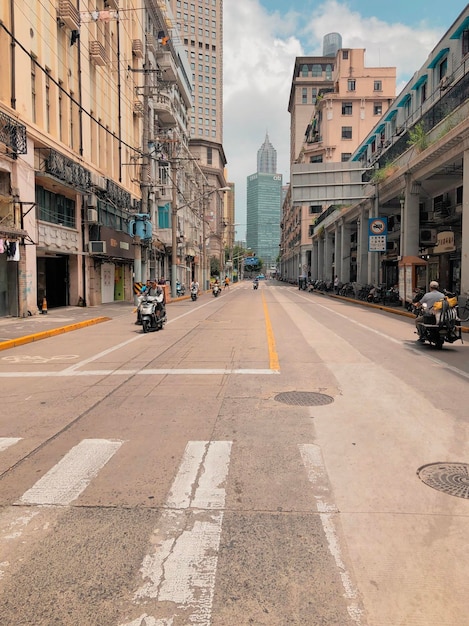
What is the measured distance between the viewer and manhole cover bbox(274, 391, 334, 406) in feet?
22.1

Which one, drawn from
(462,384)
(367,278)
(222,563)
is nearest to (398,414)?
(462,384)

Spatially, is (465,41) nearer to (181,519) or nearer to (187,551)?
(181,519)

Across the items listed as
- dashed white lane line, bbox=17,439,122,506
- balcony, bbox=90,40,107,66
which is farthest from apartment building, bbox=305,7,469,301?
dashed white lane line, bbox=17,439,122,506

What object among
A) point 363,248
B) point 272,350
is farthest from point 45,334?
point 363,248

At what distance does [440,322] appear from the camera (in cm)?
1132

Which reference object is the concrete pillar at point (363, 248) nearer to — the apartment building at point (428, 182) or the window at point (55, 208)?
the apartment building at point (428, 182)

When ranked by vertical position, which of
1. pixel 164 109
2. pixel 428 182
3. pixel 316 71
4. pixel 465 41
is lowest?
pixel 428 182

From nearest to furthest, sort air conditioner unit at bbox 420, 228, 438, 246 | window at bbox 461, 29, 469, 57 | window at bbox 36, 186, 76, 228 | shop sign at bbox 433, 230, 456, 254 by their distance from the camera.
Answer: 1. window at bbox 36, 186, 76, 228
2. shop sign at bbox 433, 230, 456, 254
3. window at bbox 461, 29, 469, 57
4. air conditioner unit at bbox 420, 228, 438, 246

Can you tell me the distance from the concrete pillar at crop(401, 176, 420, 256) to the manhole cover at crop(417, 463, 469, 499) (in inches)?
968

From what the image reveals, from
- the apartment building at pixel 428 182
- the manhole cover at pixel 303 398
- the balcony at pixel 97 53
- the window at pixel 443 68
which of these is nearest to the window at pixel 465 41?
the apartment building at pixel 428 182

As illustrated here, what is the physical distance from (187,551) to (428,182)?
27689 mm

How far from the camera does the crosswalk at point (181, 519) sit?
2.59 metres

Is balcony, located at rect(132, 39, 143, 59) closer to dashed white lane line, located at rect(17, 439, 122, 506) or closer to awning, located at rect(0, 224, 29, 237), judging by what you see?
awning, located at rect(0, 224, 29, 237)

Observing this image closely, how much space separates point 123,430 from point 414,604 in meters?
3.76
